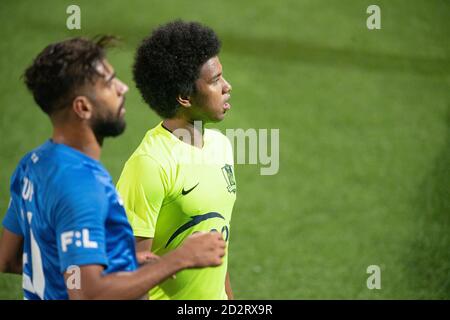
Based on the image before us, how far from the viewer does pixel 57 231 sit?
2641 mm

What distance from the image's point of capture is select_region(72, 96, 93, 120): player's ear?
111 inches

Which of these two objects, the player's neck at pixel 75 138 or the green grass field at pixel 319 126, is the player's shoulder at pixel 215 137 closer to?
the player's neck at pixel 75 138

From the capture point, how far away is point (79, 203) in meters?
2.61

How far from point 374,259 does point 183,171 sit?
11.6 feet

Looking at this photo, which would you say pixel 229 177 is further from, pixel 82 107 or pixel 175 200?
pixel 82 107

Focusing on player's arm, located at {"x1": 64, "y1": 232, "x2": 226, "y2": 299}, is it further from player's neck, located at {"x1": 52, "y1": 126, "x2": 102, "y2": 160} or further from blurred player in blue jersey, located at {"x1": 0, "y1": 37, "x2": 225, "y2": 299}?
player's neck, located at {"x1": 52, "y1": 126, "x2": 102, "y2": 160}

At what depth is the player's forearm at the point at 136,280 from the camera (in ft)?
8.53

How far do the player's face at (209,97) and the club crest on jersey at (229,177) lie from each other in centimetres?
Result: 26

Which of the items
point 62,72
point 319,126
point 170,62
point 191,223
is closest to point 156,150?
point 191,223

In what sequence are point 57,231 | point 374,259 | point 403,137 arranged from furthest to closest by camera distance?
1. point 403,137
2. point 374,259
3. point 57,231

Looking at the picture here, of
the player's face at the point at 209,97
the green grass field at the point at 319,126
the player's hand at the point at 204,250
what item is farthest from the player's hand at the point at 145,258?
the green grass field at the point at 319,126
